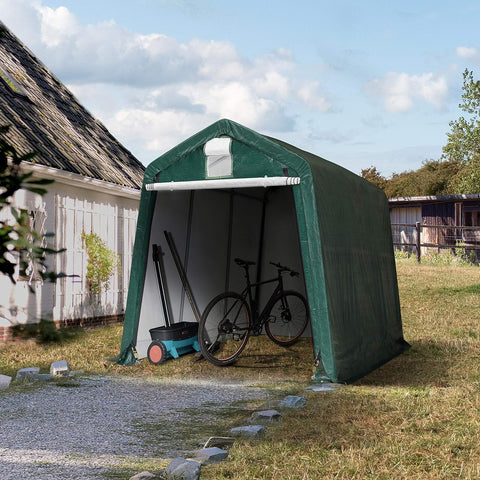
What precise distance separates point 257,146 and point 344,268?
1.56 m

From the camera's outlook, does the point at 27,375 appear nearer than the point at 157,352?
Yes

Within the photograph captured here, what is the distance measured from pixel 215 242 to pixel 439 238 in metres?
18.1

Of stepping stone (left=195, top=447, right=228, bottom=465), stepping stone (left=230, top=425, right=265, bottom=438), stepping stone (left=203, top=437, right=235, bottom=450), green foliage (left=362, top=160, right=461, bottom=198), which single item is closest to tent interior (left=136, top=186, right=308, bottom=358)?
stepping stone (left=230, top=425, right=265, bottom=438)

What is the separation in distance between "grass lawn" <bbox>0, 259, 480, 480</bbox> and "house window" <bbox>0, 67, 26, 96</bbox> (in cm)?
428

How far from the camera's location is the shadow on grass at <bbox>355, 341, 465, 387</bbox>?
7.07 metres

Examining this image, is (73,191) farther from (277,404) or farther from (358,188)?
(277,404)

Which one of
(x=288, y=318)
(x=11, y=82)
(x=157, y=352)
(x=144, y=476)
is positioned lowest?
(x=144, y=476)

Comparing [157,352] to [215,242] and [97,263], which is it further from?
[97,263]

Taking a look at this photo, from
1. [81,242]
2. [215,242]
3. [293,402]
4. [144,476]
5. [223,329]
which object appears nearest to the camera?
[144,476]

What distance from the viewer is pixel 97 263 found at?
38.2 ft

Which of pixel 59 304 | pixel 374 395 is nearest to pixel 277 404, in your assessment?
pixel 374 395

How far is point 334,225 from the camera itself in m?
7.32

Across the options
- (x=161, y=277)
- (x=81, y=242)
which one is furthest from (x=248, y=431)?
(x=81, y=242)

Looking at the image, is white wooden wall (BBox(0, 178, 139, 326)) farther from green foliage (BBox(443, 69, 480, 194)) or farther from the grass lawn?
green foliage (BBox(443, 69, 480, 194))
